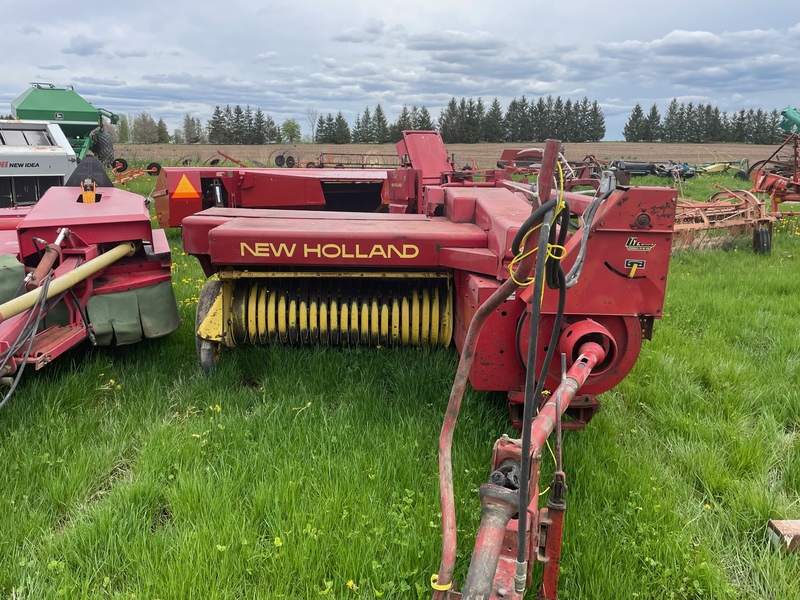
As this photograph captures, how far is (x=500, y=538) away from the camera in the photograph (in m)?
1.65

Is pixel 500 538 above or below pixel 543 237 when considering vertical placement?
below

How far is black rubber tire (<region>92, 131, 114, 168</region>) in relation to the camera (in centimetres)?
1572

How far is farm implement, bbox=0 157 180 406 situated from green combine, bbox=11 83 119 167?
11.8 metres

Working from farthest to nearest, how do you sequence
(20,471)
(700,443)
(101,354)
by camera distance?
(101,354) < (700,443) < (20,471)

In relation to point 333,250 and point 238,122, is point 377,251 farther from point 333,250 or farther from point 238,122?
point 238,122

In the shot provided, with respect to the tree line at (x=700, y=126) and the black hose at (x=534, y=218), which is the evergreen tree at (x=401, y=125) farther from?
the black hose at (x=534, y=218)

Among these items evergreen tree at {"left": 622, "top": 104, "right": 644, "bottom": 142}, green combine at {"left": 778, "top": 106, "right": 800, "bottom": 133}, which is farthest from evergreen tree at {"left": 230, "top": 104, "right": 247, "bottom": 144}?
green combine at {"left": 778, "top": 106, "right": 800, "bottom": 133}

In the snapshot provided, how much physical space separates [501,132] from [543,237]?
60.2 m

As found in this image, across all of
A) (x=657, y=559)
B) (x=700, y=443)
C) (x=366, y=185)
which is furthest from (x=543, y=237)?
(x=366, y=185)

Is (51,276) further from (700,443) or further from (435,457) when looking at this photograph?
(700,443)

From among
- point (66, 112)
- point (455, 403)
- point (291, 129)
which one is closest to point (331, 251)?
point (455, 403)

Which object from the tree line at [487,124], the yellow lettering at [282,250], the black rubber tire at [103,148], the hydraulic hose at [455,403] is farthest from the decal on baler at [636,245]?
the tree line at [487,124]

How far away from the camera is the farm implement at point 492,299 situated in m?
1.68

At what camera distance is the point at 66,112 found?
1493 centimetres
